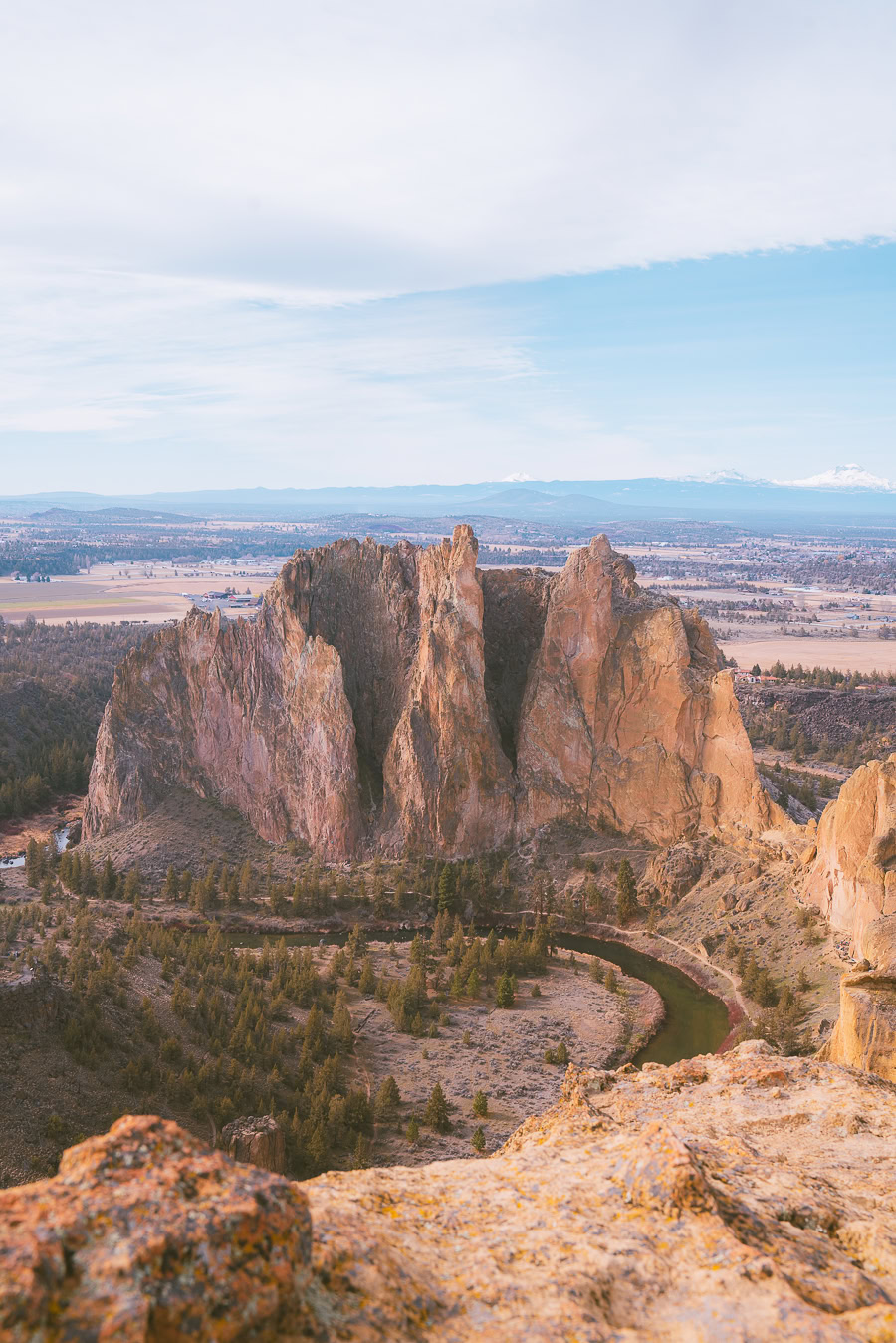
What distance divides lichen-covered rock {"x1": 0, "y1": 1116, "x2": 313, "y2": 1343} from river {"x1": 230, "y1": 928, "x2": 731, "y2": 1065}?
36.4 metres

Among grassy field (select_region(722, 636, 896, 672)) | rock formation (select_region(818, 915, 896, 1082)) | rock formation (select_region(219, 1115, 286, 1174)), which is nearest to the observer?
rock formation (select_region(818, 915, 896, 1082))

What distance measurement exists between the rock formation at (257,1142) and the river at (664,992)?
60.7 ft

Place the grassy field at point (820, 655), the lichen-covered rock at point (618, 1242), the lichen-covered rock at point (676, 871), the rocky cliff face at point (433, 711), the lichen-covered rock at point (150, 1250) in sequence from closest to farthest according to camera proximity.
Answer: the lichen-covered rock at point (150, 1250) → the lichen-covered rock at point (618, 1242) → the lichen-covered rock at point (676, 871) → the rocky cliff face at point (433, 711) → the grassy field at point (820, 655)

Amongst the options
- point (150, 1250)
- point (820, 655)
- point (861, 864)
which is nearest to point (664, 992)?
point (861, 864)

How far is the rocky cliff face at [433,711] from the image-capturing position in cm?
6969

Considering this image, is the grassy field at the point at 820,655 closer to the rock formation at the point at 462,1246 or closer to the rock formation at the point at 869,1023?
the rock formation at the point at 869,1023

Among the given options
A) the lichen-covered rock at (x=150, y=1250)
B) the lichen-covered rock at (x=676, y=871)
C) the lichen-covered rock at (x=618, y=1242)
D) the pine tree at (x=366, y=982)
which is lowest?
the pine tree at (x=366, y=982)

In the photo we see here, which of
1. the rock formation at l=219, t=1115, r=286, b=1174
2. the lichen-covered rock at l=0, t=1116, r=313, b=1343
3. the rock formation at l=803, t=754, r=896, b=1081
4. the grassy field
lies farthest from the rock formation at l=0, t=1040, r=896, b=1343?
the grassy field

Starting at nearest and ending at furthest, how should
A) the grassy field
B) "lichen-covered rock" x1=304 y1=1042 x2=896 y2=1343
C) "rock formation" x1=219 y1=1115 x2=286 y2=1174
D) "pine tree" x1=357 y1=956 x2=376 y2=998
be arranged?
"lichen-covered rock" x1=304 y1=1042 x2=896 y2=1343 < "rock formation" x1=219 y1=1115 x2=286 y2=1174 < "pine tree" x1=357 y1=956 x2=376 y2=998 < the grassy field

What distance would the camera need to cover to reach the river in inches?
1914

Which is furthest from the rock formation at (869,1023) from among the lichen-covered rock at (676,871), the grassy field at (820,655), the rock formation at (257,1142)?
the grassy field at (820,655)

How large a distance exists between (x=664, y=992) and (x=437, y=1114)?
22.0 meters

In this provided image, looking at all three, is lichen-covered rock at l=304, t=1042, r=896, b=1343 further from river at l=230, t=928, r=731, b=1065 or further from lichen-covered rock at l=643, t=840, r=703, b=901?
lichen-covered rock at l=643, t=840, r=703, b=901

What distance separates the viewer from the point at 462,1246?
1122cm
